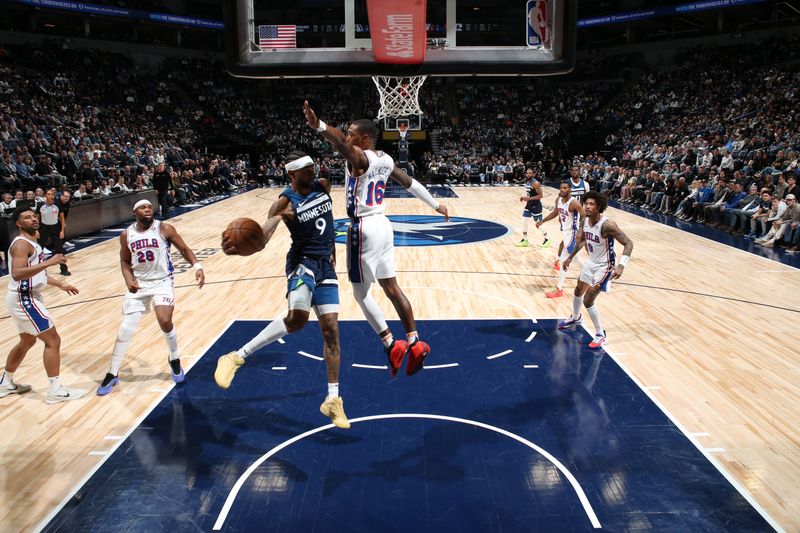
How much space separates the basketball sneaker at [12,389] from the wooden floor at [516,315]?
0.28ft

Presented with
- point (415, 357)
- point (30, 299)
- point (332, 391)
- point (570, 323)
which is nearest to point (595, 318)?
point (570, 323)

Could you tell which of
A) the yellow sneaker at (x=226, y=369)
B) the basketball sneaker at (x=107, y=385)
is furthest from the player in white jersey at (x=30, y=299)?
the yellow sneaker at (x=226, y=369)

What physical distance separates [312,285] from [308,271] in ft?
0.37

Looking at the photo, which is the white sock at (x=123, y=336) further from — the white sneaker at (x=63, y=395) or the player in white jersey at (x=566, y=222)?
the player in white jersey at (x=566, y=222)

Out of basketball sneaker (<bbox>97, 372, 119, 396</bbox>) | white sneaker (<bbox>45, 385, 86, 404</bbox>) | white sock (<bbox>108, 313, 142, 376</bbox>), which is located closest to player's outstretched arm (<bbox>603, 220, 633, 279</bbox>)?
white sock (<bbox>108, 313, 142, 376</bbox>)

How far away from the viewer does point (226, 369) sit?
4695 millimetres

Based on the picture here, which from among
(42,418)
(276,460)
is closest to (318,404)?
(276,460)

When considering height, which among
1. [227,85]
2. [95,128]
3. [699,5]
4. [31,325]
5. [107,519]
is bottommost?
[107,519]

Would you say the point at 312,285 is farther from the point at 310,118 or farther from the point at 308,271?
the point at 310,118

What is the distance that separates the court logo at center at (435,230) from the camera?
14.0m

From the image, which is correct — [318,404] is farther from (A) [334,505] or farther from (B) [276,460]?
(A) [334,505]

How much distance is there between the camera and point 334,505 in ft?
13.1

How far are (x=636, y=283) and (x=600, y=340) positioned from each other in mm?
3609

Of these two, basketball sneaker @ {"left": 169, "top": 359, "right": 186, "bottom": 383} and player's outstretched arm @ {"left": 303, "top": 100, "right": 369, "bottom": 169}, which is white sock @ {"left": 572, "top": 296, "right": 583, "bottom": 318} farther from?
basketball sneaker @ {"left": 169, "top": 359, "right": 186, "bottom": 383}
